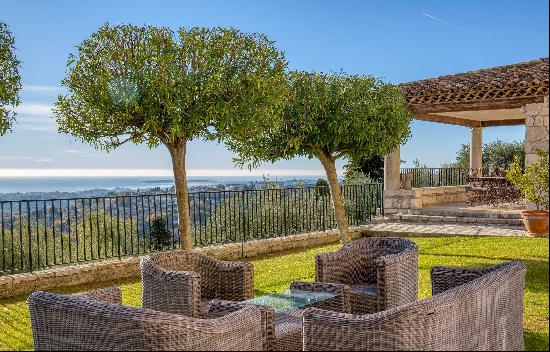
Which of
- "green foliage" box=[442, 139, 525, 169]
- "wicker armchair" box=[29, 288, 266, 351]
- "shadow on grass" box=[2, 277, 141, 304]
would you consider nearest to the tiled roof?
"green foliage" box=[442, 139, 525, 169]

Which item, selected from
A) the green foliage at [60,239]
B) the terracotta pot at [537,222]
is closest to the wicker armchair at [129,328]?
the terracotta pot at [537,222]

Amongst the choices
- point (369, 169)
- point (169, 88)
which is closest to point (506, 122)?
point (369, 169)

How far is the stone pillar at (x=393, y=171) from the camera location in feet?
45.5

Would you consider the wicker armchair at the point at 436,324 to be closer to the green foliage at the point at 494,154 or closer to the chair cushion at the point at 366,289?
the chair cushion at the point at 366,289

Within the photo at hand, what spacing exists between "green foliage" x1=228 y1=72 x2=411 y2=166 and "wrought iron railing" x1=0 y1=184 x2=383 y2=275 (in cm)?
109

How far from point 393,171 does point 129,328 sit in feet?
39.4

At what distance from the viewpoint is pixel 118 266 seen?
8.08m

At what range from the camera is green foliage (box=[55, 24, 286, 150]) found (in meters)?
5.99

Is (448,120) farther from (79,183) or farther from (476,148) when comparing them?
(79,183)

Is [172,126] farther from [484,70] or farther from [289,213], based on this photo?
[484,70]

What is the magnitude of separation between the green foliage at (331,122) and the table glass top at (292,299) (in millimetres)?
4687

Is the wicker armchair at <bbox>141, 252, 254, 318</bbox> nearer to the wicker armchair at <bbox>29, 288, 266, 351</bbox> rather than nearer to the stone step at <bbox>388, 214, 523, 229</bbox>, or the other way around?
the wicker armchair at <bbox>29, 288, 266, 351</bbox>

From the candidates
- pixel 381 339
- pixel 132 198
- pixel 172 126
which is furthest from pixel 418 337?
pixel 132 198

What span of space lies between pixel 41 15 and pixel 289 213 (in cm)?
563
